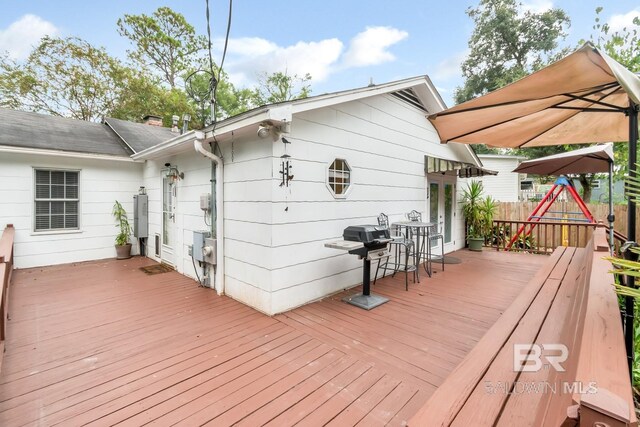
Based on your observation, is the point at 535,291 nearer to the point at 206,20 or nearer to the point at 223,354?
→ the point at 223,354

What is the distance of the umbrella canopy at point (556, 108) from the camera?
1646 mm

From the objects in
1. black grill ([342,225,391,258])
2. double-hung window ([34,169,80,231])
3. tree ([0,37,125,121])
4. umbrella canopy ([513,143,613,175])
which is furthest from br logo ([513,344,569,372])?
tree ([0,37,125,121])

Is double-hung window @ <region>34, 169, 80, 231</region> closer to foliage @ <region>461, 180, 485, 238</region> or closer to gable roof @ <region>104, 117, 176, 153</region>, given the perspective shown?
gable roof @ <region>104, 117, 176, 153</region>

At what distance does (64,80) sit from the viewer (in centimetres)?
1392

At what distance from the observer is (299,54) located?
19.8m

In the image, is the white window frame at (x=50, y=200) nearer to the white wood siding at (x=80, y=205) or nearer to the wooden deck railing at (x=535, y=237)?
the white wood siding at (x=80, y=205)

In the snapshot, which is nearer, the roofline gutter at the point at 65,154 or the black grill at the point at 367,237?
the black grill at the point at 367,237

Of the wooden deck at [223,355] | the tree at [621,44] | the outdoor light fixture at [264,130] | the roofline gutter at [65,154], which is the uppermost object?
the tree at [621,44]

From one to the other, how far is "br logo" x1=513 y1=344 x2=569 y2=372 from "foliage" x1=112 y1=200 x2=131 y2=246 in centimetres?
800

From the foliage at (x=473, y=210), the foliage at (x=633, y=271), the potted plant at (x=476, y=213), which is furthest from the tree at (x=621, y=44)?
the foliage at (x=633, y=271)

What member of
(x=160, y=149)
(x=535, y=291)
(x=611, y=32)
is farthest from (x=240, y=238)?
(x=611, y=32)

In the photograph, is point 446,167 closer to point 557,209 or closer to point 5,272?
point 557,209

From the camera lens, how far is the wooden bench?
0.83m

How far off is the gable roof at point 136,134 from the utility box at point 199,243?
4.21m
